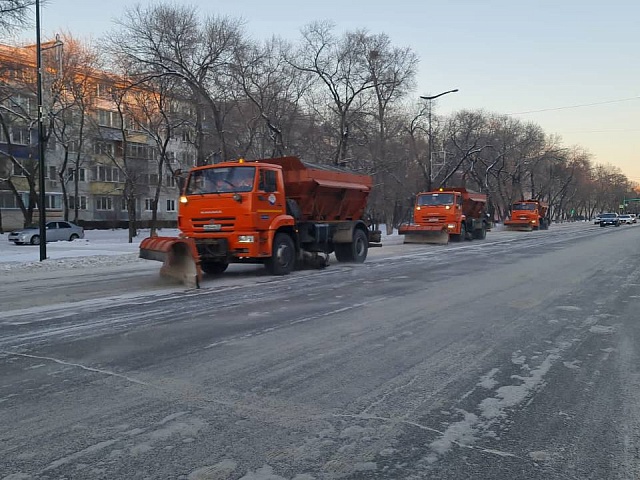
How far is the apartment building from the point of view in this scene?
111 feet

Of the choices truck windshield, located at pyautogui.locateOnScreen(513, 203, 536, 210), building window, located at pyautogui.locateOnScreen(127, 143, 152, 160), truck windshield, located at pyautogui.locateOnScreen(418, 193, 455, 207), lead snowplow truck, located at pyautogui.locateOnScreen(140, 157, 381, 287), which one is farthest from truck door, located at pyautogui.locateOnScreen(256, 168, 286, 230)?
building window, located at pyautogui.locateOnScreen(127, 143, 152, 160)

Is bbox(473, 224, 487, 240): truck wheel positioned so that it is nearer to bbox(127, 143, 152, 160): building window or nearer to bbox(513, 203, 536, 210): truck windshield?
bbox(513, 203, 536, 210): truck windshield

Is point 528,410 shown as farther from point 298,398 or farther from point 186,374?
point 186,374

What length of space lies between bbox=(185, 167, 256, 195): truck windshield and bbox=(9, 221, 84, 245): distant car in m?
23.2

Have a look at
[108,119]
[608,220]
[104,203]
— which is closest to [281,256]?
[108,119]

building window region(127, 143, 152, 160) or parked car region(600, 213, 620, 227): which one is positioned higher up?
building window region(127, 143, 152, 160)

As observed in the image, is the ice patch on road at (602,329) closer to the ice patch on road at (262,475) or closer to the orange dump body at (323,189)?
the ice patch on road at (262,475)

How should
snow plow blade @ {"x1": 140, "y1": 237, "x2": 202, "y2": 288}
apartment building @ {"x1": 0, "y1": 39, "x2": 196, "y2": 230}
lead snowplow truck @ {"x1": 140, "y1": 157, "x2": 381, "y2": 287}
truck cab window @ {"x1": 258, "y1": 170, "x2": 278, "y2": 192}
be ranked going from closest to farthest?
snow plow blade @ {"x1": 140, "y1": 237, "x2": 202, "y2": 288} → lead snowplow truck @ {"x1": 140, "y1": 157, "x2": 381, "y2": 287} → truck cab window @ {"x1": 258, "y1": 170, "x2": 278, "y2": 192} → apartment building @ {"x1": 0, "y1": 39, "x2": 196, "y2": 230}

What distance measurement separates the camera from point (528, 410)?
4.38m

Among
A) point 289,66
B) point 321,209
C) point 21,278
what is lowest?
point 21,278

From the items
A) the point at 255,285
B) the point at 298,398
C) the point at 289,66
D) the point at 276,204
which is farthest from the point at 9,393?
the point at 289,66

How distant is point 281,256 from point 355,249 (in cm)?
431

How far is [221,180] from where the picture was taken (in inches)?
523

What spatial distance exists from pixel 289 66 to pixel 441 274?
2493 centimetres
